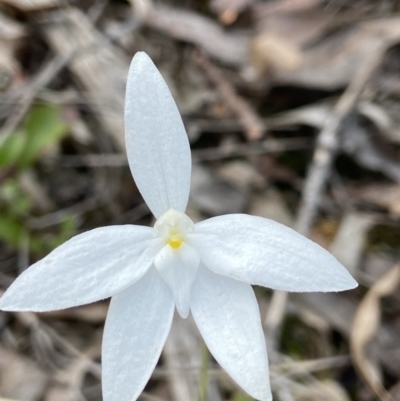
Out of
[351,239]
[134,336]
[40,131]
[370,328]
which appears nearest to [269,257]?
[134,336]

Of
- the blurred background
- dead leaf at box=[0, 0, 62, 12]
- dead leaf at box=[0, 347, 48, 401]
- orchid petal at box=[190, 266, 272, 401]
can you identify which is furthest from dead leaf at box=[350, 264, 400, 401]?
dead leaf at box=[0, 0, 62, 12]

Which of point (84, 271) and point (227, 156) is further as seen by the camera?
point (227, 156)

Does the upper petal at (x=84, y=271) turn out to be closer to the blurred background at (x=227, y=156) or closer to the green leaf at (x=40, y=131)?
the blurred background at (x=227, y=156)

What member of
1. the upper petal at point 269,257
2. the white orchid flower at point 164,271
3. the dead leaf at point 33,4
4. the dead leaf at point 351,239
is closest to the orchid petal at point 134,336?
the white orchid flower at point 164,271

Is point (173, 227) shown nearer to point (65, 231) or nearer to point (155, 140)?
point (155, 140)

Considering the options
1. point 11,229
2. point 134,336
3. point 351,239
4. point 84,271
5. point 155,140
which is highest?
point 155,140

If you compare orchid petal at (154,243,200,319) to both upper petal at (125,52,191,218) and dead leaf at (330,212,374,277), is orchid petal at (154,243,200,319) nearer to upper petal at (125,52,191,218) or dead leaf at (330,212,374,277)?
upper petal at (125,52,191,218)

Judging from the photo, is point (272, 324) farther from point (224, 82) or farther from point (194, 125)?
point (224, 82)
